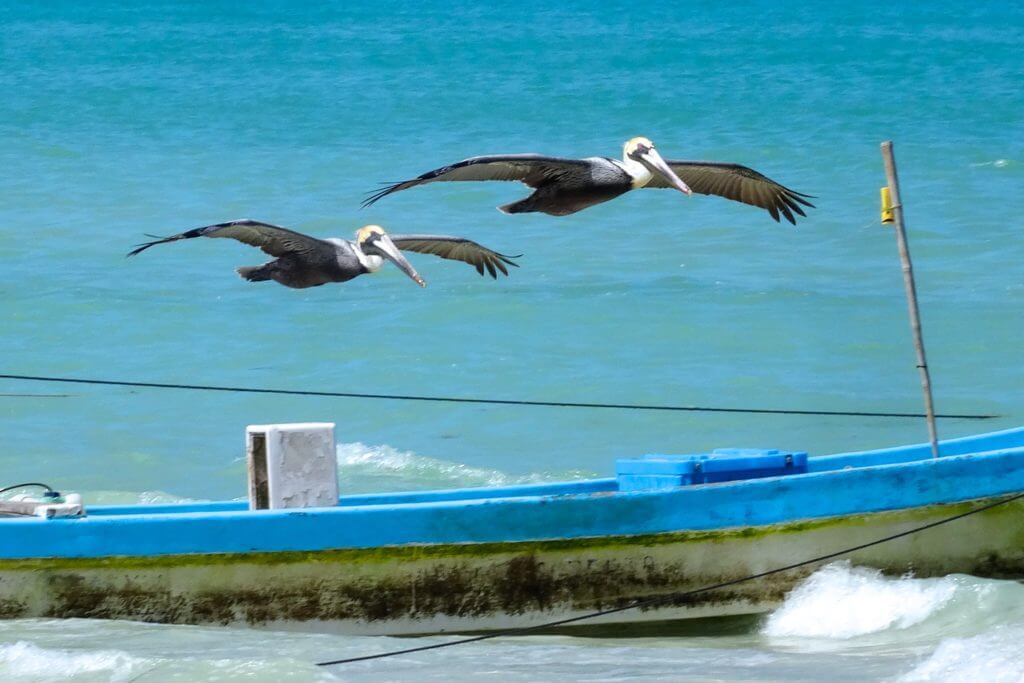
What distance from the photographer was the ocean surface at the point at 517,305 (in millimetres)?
10336

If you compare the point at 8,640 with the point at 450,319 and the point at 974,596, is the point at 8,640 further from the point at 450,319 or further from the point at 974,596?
the point at 450,319

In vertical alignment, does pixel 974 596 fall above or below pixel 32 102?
below

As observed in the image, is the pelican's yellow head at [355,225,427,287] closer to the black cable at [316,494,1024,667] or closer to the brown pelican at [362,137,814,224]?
the brown pelican at [362,137,814,224]

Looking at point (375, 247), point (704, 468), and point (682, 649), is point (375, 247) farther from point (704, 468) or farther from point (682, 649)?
point (682, 649)

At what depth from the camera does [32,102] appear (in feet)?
177

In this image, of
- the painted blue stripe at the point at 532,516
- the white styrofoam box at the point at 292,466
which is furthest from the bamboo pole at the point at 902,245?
the white styrofoam box at the point at 292,466

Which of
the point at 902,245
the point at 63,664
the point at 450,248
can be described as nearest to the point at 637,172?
the point at 450,248

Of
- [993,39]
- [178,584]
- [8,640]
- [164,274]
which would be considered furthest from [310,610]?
[993,39]

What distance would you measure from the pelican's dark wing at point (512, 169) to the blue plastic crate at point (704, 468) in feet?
5.55

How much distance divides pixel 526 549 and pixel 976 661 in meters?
2.49

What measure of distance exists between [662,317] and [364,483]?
31.1 ft

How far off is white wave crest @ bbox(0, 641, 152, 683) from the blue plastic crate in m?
3.04

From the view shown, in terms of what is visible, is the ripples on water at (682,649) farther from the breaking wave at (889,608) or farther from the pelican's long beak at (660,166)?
the pelican's long beak at (660,166)

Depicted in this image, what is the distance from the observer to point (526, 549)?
10680 mm
